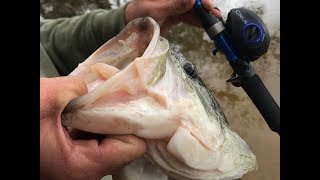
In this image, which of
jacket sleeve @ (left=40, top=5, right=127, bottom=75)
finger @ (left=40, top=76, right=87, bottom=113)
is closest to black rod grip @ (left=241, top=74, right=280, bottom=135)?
finger @ (left=40, top=76, right=87, bottom=113)

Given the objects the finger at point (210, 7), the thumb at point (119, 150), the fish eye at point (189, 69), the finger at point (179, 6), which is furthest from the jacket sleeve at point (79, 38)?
the thumb at point (119, 150)

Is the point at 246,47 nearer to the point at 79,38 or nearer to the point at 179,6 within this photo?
the point at 179,6

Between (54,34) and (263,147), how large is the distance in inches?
155

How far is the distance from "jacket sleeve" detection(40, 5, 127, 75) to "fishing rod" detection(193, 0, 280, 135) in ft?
3.67

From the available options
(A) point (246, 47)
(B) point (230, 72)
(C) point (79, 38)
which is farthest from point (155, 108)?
(B) point (230, 72)

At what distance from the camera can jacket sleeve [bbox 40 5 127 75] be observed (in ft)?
10.0

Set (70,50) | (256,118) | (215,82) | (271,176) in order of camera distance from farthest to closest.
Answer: (215,82) < (256,118) < (271,176) < (70,50)

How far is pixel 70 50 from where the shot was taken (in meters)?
3.19

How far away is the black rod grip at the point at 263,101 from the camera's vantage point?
6.12 feet

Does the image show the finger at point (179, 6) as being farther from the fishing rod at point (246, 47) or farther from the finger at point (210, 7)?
the fishing rod at point (246, 47)

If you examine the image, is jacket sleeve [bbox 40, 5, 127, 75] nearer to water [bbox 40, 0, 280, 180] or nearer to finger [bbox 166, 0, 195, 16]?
finger [bbox 166, 0, 195, 16]

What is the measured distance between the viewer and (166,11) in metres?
2.55
